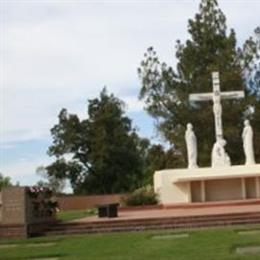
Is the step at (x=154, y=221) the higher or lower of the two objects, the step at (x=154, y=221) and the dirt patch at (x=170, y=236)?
the higher

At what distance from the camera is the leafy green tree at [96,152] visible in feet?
210

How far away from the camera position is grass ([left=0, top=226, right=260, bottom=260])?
13234 millimetres

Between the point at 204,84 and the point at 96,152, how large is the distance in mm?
15573

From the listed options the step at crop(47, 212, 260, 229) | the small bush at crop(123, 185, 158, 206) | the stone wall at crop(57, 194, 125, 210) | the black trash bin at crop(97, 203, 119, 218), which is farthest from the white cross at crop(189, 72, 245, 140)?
the stone wall at crop(57, 194, 125, 210)

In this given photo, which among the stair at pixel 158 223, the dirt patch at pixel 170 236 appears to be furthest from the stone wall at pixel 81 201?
the dirt patch at pixel 170 236

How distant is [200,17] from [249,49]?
5256 millimetres

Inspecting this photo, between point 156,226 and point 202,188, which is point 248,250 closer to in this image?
point 156,226

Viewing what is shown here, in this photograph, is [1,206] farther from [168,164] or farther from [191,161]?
[168,164]

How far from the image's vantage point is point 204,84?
169 feet

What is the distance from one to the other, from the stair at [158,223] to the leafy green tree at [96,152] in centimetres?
4105

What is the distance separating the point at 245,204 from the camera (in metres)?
29.5

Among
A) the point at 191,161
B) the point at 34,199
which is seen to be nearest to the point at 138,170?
the point at 191,161

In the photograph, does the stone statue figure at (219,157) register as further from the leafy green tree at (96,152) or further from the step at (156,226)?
the leafy green tree at (96,152)

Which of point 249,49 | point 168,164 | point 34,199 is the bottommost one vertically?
point 34,199
